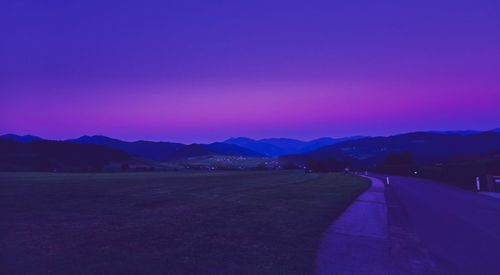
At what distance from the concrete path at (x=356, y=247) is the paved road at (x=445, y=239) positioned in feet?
0.88

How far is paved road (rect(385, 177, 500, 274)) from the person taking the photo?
7953mm

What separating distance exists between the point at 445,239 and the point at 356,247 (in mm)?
2525

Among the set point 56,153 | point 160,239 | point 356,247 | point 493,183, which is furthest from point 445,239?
point 56,153

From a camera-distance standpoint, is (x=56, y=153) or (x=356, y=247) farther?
(x=56, y=153)

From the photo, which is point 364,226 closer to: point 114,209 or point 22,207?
point 114,209

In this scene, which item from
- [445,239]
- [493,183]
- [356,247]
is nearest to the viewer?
[356,247]

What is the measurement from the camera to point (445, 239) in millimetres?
10617

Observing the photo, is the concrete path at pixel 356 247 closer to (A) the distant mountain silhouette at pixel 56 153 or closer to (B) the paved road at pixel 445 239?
(B) the paved road at pixel 445 239

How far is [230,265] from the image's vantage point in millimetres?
7715

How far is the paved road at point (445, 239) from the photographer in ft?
26.1

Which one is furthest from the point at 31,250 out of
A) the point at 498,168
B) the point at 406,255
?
the point at 498,168

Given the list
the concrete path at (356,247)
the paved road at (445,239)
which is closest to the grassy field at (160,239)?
the concrete path at (356,247)

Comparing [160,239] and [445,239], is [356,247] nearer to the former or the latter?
[445,239]

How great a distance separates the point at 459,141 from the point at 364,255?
179 meters
